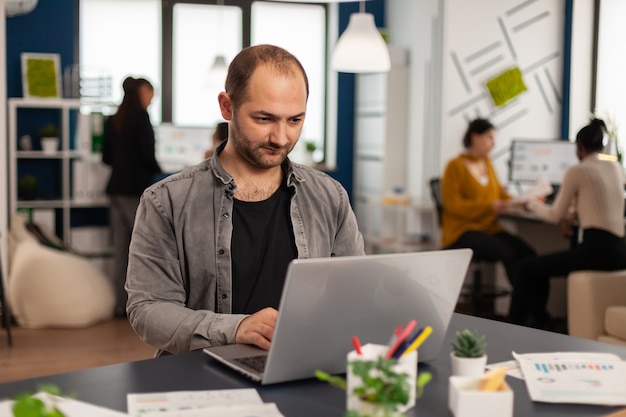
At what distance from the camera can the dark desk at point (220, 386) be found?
1.42 meters

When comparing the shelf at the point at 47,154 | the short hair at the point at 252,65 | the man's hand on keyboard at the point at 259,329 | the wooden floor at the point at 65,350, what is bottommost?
the wooden floor at the point at 65,350

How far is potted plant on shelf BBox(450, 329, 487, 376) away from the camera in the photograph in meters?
1.48

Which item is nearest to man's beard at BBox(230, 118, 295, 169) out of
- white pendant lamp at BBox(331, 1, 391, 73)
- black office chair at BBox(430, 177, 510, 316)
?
white pendant lamp at BBox(331, 1, 391, 73)

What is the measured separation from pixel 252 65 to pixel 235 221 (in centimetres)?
36

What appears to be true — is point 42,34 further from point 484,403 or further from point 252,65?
point 484,403

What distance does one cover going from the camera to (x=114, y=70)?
7496 mm

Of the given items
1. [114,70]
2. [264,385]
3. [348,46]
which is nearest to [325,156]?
[114,70]

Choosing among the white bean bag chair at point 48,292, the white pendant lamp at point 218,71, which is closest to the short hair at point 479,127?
the white pendant lamp at point 218,71

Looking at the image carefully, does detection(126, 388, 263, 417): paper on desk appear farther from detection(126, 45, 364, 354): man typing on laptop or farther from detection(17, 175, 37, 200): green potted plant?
detection(17, 175, 37, 200): green potted plant

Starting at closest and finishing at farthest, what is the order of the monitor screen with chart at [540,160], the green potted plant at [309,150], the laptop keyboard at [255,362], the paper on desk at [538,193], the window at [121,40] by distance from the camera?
the laptop keyboard at [255,362] < the paper on desk at [538,193] < the monitor screen with chart at [540,160] < the window at [121,40] < the green potted plant at [309,150]

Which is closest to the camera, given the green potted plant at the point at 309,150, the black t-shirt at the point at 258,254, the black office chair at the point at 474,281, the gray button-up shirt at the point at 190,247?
the gray button-up shirt at the point at 190,247

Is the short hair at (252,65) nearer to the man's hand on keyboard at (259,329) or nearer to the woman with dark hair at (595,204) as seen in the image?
the man's hand on keyboard at (259,329)

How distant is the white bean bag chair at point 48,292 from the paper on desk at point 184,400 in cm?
440

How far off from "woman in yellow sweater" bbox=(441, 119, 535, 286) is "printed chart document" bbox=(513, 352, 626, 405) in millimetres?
3811
